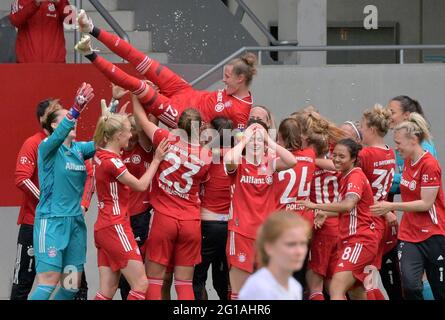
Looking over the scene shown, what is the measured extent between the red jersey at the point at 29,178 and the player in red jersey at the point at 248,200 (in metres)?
1.85

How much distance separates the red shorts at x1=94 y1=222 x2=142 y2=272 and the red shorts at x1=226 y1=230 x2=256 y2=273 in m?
0.78

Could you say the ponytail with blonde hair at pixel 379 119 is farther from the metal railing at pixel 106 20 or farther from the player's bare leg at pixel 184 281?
the metal railing at pixel 106 20

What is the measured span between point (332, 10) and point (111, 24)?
18.5 feet

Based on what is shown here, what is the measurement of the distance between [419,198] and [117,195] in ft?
8.57

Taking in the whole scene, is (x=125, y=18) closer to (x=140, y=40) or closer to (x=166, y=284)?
(x=140, y=40)

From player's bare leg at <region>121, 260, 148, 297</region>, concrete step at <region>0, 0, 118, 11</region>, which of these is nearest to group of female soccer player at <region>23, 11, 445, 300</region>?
player's bare leg at <region>121, 260, 148, 297</region>

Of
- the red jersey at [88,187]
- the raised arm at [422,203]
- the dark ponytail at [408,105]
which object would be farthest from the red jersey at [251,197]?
the dark ponytail at [408,105]

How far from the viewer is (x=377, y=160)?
1102cm

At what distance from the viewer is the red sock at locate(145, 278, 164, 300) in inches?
415

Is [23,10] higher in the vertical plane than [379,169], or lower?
higher

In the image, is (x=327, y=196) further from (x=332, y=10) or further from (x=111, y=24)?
(x=332, y=10)

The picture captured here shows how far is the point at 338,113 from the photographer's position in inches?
509

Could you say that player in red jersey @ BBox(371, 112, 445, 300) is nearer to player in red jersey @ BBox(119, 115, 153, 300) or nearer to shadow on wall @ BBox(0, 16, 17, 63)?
player in red jersey @ BBox(119, 115, 153, 300)

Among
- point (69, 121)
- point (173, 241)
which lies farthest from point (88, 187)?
point (69, 121)
